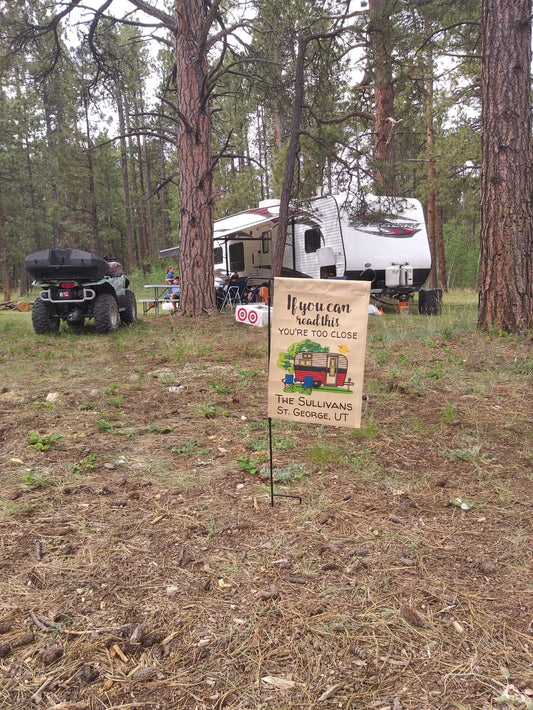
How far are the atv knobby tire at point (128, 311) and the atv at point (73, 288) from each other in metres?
0.34

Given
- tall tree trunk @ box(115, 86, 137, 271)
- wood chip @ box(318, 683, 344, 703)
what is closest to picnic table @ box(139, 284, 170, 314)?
wood chip @ box(318, 683, 344, 703)

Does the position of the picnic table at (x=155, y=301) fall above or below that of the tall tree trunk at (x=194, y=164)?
below

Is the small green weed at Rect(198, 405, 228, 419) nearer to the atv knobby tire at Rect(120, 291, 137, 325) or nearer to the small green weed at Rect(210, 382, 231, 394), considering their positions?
the small green weed at Rect(210, 382, 231, 394)

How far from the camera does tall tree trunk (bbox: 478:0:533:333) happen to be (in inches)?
261

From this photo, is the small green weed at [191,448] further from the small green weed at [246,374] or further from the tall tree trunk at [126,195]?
the tall tree trunk at [126,195]

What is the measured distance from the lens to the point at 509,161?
671cm

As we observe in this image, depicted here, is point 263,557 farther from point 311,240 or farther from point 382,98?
point 382,98


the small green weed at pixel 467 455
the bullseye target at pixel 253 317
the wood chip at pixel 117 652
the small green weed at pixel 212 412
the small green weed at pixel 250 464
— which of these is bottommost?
the wood chip at pixel 117 652

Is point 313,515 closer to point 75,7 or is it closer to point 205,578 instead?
point 205,578

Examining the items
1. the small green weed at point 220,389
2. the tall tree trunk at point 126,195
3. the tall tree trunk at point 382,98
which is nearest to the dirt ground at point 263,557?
the small green weed at point 220,389

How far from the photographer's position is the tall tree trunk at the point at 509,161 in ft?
21.7

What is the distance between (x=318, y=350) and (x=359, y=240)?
10194 millimetres

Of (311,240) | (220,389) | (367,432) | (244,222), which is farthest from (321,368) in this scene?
(244,222)

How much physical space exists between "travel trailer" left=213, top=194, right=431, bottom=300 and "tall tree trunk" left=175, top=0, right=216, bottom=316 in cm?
273
